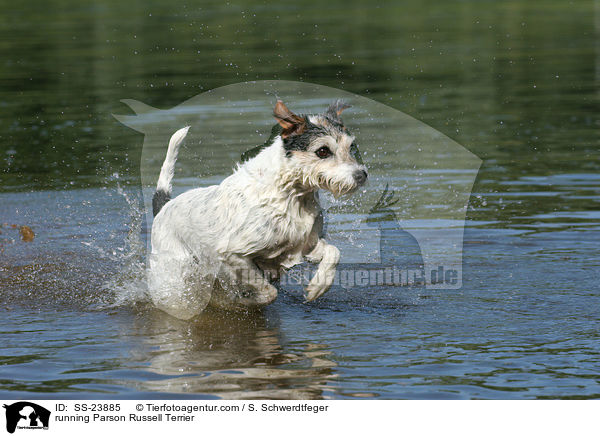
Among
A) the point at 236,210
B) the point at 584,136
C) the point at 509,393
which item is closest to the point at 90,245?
the point at 236,210

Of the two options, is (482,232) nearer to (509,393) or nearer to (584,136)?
(509,393)

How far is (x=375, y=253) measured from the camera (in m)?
10.1

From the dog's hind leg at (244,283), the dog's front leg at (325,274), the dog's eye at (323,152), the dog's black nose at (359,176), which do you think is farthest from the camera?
the dog's hind leg at (244,283)

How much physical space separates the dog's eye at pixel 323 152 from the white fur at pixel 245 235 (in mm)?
65

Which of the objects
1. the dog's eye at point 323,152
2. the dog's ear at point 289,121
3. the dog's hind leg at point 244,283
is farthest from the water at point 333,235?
the dog's ear at point 289,121

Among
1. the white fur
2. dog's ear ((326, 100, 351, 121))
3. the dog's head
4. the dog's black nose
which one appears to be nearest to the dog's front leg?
the white fur

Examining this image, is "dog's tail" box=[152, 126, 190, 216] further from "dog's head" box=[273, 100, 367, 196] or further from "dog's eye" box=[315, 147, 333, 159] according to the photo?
"dog's eye" box=[315, 147, 333, 159]

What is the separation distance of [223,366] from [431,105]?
12.8m

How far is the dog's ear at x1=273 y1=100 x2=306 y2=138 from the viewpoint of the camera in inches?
271
